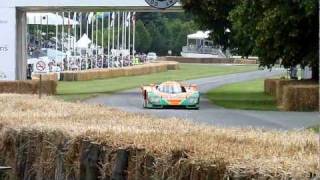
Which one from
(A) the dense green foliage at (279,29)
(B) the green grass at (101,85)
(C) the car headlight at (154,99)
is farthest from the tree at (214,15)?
(B) the green grass at (101,85)

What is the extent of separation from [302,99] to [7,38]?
22.0 metres

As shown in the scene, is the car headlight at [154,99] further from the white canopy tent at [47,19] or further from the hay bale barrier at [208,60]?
the hay bale barrier at [208,60]

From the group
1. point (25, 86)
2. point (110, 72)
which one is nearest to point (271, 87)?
point (25, 86)

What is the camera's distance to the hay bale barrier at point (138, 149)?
19.9 ft

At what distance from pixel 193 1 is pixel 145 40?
97255 millimetres

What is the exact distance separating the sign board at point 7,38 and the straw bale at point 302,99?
21.1 metres

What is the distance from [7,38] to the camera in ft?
162

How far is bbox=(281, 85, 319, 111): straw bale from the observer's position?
3334 cm

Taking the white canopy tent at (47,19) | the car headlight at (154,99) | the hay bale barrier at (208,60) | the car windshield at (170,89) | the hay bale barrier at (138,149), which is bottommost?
the hay bale barrier at (208,60)

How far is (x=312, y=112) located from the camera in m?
32.5

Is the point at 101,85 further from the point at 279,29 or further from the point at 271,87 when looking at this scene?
the point at 279,29

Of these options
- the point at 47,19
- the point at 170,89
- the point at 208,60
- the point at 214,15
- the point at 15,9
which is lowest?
the point at 208,60

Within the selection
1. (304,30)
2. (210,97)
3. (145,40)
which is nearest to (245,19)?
(304,30)

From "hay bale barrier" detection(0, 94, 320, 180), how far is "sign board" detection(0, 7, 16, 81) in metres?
37.8
